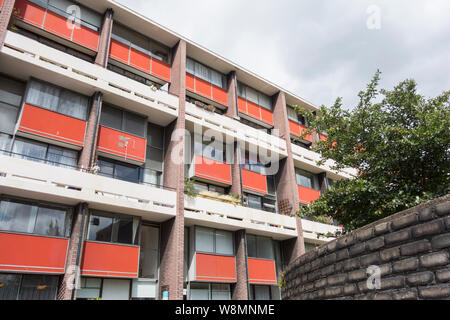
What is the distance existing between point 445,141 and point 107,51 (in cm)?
1769

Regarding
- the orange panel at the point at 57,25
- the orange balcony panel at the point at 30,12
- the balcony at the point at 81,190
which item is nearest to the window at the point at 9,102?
the balcony at the point at 81,190

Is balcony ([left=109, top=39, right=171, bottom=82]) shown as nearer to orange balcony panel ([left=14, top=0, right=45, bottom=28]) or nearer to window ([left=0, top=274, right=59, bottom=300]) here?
orange balcony panel ([left=14, top=0, right=45, bottom=28])

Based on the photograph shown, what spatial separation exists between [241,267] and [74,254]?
9968 millimetres

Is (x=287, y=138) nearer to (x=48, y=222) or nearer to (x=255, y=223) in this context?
(x=255, y=223)

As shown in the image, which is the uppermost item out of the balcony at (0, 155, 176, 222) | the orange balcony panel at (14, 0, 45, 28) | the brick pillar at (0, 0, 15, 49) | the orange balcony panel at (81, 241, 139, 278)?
the orange balcony panel at (14, 0, 45, 28)

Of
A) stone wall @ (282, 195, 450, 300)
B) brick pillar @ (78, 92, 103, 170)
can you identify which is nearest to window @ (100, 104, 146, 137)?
brick pillar @ (78, 92, 103, 170)

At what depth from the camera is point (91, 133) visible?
1772 centimetres

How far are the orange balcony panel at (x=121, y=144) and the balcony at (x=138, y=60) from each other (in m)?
Answer: 5.18

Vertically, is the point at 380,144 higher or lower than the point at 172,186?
lower

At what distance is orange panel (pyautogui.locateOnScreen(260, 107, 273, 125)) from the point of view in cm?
2894

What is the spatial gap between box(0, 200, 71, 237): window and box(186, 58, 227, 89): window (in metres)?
13.7

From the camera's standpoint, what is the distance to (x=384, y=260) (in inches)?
160

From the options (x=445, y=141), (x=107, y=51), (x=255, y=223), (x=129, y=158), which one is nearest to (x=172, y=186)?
(x=129, y=158)
